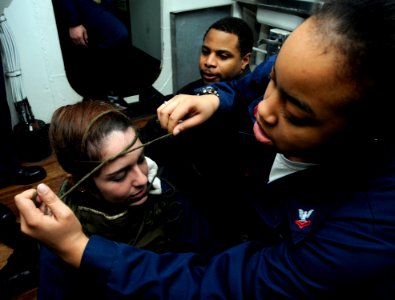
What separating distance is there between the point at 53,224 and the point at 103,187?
1.10 feet

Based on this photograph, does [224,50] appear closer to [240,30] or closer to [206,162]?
[240,30]

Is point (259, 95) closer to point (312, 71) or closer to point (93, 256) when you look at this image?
point (312, 71)

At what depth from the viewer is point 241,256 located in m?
0.72

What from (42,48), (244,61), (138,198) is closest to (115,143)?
(138,198)

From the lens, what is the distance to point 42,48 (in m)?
2.22

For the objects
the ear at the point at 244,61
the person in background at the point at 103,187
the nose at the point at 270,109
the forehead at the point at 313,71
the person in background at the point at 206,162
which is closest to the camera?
the forehead at the point at 313,71

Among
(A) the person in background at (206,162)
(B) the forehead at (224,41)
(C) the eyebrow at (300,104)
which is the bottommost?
(A) the person in background at (206,162)

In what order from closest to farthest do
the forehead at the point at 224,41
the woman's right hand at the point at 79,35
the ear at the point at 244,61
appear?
the forehead at the point at 224,41 → the ear at the point at 244,61 → the woman's right hand at the point at 79,35

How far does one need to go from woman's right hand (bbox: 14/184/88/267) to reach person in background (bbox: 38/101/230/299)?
0.61 feet

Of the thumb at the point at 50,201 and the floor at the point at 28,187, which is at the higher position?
the thumb at the point at 50,201

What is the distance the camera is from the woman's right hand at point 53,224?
0.64 metres

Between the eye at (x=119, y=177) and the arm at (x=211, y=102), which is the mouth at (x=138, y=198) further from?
the arm at (x=211, y=102)

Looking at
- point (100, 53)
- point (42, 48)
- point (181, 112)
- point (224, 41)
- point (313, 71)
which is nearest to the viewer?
point (313, 71)

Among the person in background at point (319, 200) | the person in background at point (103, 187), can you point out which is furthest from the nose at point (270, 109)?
the person in background at point (103, 187)
